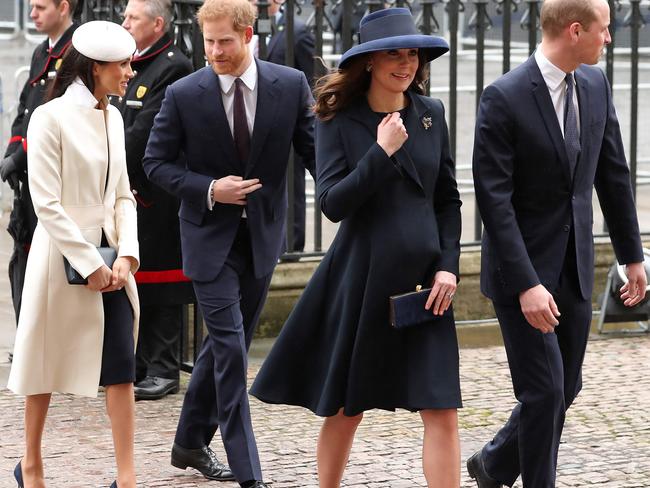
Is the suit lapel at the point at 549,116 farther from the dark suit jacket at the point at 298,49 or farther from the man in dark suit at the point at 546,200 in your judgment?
the dark suit jacket at the point at 298,49

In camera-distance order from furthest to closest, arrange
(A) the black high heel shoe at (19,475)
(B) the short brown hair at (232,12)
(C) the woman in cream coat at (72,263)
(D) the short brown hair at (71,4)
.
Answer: (D) the short brown hair at (71,4), (B) the short brown hair at (232,12), (A) the black high heel shoe at (19,475), (C) the woman in cream coat at (72,263)

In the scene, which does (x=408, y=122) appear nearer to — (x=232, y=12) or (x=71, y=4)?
(x=232, y=12)

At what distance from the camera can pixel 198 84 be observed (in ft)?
19.2

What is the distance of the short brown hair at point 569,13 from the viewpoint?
4996 mm

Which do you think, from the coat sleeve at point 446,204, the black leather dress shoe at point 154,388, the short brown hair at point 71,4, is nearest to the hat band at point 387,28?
the coat sleeve at point 446,204

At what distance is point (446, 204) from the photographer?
5137 millimetres

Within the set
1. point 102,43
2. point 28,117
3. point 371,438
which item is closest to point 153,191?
point 28,117

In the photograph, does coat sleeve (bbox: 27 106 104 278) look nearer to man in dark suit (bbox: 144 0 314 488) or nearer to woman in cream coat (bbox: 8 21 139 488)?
woman in cream coat (bbox: 8 21 139 488)

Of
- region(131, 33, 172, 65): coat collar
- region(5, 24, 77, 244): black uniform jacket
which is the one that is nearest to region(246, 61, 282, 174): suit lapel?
region(131, 33, 172, 65): coat collar

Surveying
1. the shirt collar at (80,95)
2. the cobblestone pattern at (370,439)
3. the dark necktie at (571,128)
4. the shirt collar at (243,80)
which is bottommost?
the cobblestone pattern at (370,439)

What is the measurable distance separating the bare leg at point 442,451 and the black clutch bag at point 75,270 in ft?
3.95

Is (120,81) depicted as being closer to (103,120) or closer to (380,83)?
(103,120)

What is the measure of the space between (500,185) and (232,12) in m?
1.27

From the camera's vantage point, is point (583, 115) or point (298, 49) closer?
point (583, 115)
